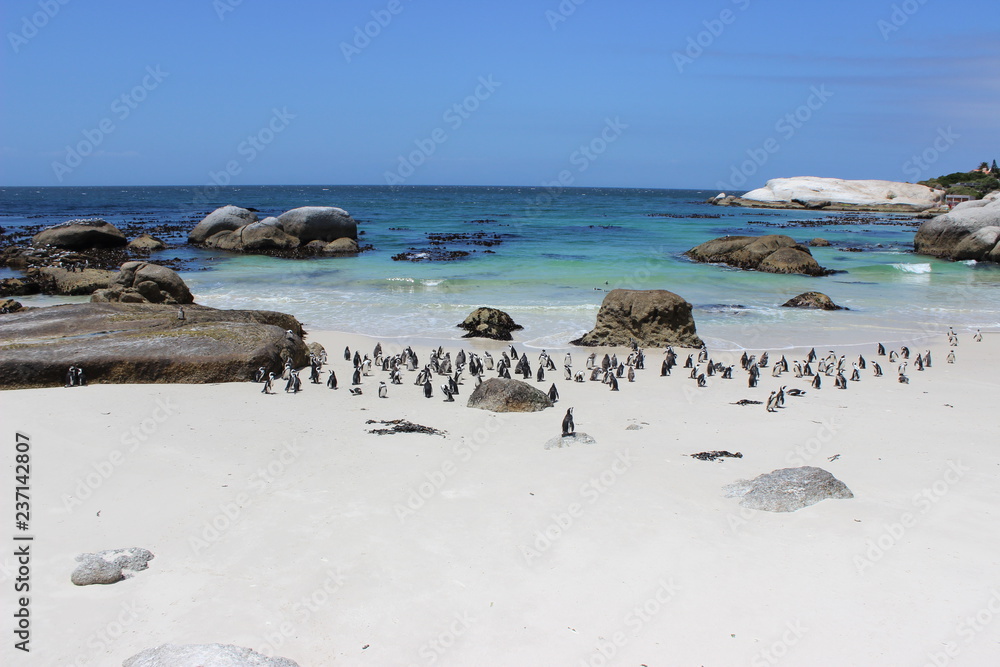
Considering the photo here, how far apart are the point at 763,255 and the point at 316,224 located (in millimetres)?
24436

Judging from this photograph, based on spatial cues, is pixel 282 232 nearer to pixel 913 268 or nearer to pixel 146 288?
pixel 146 288

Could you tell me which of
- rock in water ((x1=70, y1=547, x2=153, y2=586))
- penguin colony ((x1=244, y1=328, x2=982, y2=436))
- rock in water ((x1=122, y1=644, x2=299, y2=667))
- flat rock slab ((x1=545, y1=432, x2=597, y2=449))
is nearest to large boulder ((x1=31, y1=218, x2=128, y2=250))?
penguin colony ((x1=244, y1=328, x2=982, y2=436))

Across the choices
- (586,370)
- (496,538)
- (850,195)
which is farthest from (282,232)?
(850,195)

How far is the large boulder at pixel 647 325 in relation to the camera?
54.2 ft

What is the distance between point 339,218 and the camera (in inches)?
1646

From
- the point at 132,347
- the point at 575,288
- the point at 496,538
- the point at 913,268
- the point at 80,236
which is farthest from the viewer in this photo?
the point at 80,236

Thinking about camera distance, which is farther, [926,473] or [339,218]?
[339,218]

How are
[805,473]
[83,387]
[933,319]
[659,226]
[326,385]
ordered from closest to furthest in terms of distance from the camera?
[805,473], [83,387], [326,385], [933,319], [659,226]

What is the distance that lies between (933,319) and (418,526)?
1956cm

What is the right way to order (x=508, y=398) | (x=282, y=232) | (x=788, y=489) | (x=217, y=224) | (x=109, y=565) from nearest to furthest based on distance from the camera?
(x=109, y=565) → (x=788, y=489) → (x=508, y=398) → (x=282, y=232) → (x=217, y=224)

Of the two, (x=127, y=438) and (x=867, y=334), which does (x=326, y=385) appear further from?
(x=867, y=334)

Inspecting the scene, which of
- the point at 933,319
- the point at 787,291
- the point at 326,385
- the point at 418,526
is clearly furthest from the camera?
the point at 787,291

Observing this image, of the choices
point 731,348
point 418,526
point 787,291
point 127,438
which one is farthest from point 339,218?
point 418,526

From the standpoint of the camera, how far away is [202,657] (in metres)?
4.41
